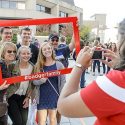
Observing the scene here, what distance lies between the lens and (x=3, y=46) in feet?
14.6

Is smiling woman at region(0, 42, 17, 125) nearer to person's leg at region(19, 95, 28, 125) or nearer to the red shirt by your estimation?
person's leg at region(19, 95, 28, 125)

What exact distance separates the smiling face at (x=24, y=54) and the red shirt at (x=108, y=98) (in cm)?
313

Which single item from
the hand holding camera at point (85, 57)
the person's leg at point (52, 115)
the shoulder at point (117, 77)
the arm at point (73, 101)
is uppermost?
the hand holding camera at point (85, 57)

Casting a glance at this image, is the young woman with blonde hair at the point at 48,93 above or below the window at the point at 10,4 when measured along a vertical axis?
below

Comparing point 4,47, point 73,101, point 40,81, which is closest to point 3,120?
point 40,81

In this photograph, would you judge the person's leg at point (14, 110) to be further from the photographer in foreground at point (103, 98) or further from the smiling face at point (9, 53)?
the photographer in foreground at point (103, 98)

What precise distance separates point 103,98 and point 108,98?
0.07ft

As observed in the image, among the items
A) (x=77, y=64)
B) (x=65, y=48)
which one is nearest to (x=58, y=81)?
(x=65, y=48)

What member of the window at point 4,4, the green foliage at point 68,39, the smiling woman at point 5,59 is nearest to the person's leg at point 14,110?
the smiling woman at point 5,59

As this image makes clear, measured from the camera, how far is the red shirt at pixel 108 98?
1.45 meters

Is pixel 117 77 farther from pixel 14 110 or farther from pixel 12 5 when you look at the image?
pixel 12 5

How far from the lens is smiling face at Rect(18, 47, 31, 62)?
4574mm

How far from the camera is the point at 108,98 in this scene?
4.75 ft

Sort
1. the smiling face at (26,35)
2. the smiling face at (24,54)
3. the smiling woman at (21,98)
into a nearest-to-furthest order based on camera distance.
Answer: the smiling face at (26,35), the smiling face at (24,54), the smiling woman at (21,98)
